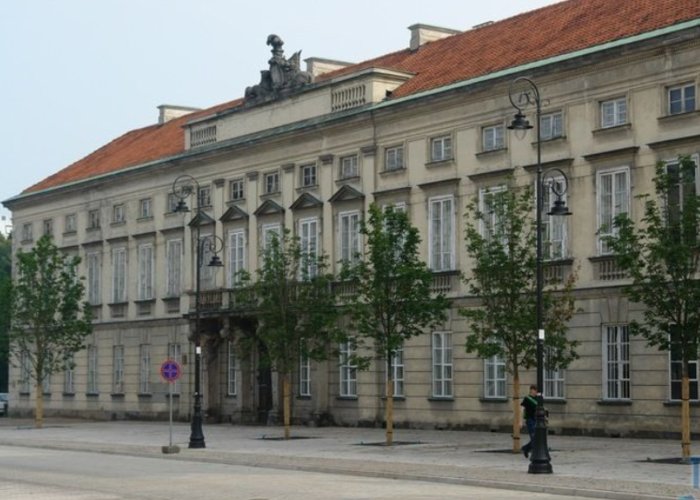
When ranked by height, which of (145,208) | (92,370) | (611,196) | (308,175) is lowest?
(92,370)

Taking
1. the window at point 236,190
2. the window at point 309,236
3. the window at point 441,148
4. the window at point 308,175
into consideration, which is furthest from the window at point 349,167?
the window at point 236,190

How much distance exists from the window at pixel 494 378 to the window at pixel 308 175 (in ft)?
40.2

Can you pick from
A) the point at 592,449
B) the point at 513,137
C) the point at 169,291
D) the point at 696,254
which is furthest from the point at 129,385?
the point at 696,254

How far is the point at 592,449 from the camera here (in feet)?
128

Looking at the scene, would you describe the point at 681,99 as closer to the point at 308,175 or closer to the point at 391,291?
the point at 391,291

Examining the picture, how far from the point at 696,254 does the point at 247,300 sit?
20.0 meters

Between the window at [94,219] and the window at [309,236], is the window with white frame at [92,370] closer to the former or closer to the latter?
the window at [94,219]

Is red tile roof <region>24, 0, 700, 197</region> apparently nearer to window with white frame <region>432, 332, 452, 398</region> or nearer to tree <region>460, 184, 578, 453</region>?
tree <region>460, 184, 578, 453</region>

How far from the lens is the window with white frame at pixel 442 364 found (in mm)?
50781

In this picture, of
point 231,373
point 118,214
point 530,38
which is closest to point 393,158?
point 530,38

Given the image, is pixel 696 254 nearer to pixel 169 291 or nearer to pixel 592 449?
pixel 592 449

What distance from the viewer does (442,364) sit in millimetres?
51000

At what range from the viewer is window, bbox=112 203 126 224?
70.9m

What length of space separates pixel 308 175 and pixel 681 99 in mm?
19455
